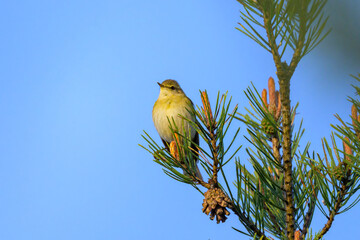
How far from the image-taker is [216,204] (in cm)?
268

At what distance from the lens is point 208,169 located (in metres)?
2.85

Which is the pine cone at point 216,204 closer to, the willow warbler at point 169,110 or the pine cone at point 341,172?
the pine cone at point 341,172

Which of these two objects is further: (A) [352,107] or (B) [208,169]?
(B) [208,169]

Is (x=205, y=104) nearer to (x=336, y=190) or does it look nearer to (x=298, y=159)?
(x=298, y=159)

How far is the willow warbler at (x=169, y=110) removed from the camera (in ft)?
22.2

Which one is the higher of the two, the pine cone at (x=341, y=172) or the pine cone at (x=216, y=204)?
the pine cone at (x=341, y=172)

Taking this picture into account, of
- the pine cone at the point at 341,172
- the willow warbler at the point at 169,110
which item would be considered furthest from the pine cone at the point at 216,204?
the willow warbler at the point at 169,110

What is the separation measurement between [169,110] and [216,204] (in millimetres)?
4246

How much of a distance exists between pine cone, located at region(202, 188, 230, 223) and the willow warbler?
3707mm

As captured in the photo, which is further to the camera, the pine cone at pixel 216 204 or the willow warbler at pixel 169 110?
the willow warbler at pixel 169 110

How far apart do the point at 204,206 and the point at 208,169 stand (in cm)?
26

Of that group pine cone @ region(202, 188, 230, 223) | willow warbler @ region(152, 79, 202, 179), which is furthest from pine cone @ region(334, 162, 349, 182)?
willow warbler @ region(152, 79, 202, 179)

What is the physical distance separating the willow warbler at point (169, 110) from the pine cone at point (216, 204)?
3707 mm

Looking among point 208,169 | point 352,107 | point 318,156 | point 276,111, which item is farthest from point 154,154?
point 352,107
